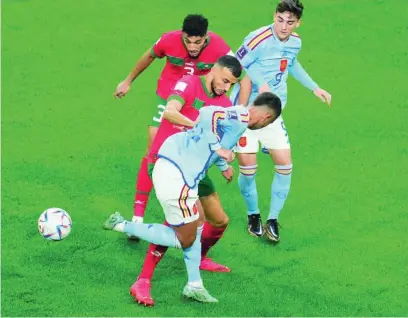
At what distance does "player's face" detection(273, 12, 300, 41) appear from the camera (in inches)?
329

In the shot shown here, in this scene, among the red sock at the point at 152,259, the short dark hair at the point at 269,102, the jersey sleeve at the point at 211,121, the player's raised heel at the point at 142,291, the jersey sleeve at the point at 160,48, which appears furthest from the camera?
the jersey sleeve at the point at 160,48

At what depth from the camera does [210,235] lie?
7609 millimetres

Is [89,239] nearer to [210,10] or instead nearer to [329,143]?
[329,143]

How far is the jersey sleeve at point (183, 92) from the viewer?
6.97m

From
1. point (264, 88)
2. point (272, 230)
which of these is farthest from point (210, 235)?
point (264, 88)

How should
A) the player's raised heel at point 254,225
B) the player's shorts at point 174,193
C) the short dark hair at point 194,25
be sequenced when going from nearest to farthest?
the player's shorts at point 174,193 → the short dark hair at point 194,25 → the player's raised heel at point 254,225

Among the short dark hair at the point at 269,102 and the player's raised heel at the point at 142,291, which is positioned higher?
the short dark hair at the point at 269,102

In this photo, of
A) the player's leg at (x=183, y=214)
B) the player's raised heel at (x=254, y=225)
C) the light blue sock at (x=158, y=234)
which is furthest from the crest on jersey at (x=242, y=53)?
the light blue sock at (x=158, y=234)

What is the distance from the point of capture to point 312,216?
29.7 feet

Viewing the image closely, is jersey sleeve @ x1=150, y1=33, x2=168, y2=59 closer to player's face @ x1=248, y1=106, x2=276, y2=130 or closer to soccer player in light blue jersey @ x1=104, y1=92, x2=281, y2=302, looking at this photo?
soccer player in light blue jersey @ x1=104, y1=92, x2=281, y2=302

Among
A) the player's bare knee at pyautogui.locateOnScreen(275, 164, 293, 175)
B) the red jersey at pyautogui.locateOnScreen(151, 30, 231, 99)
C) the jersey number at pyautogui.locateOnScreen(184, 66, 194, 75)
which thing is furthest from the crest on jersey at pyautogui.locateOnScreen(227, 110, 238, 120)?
the player's bare knee at pyautogui.locateOnScreen(275, 164, 293, 175)

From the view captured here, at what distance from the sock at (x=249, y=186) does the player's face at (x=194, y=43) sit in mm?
1281

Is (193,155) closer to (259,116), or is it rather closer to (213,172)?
(259,116)

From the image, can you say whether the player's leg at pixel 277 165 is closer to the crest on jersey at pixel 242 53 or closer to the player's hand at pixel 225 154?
the crest on jersey at pixel 242 53
